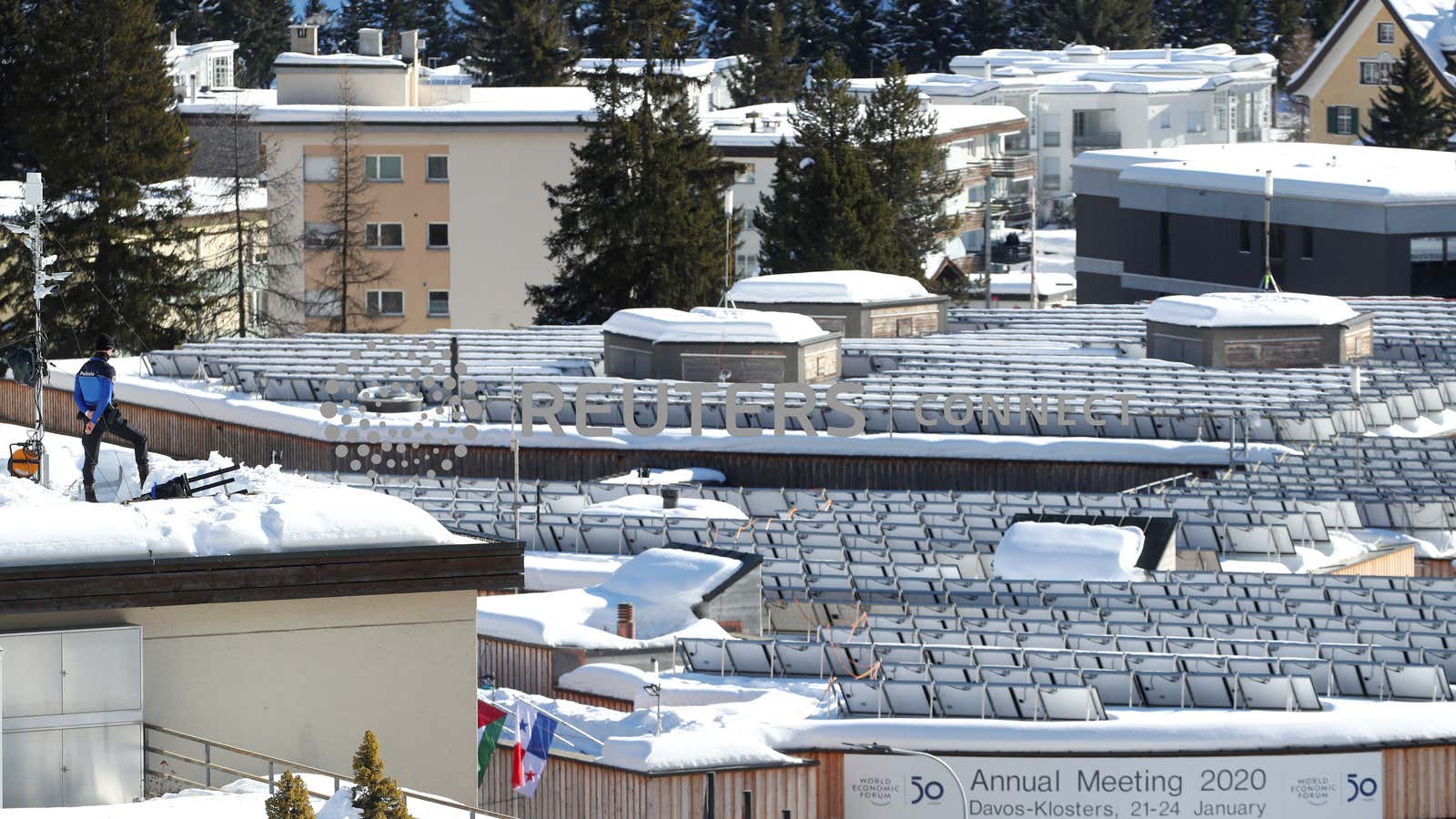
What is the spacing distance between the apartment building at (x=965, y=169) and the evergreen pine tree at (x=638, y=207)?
11261mm

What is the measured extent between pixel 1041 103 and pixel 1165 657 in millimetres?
108547

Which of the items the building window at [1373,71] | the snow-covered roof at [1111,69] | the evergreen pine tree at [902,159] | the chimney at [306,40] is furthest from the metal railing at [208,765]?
the building window at [1373,71]

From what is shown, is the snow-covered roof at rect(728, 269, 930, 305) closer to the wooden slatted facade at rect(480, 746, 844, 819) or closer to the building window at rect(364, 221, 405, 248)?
the building window at rect(364, 221, 405, 248)

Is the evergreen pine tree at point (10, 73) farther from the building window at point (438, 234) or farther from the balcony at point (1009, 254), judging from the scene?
the balcony at point (1009, 254)

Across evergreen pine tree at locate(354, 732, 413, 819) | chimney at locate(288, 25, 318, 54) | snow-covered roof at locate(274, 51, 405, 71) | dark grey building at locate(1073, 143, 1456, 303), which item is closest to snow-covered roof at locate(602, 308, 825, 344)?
dark grey building at locate(1073, 143, 1456, 303)

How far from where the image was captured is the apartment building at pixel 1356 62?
130m

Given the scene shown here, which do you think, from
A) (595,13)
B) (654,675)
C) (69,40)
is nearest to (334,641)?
(654,675)

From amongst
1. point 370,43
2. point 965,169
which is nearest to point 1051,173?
point 965,169

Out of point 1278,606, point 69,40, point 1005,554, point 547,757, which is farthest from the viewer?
point 69,40

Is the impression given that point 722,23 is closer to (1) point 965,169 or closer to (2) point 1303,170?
(1) point 965,169

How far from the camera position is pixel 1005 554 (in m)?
37.3

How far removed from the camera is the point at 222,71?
140 meters

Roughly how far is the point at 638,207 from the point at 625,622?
4769cm

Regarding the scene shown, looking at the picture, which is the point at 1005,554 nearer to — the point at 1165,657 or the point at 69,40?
the point at 1165,657
